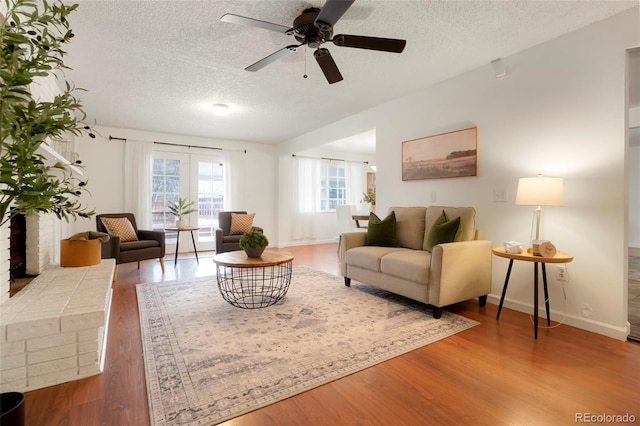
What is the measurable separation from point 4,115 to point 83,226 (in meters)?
5.07

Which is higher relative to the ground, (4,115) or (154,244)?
(4,115)

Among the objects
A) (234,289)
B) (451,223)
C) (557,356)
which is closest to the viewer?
(557,356)

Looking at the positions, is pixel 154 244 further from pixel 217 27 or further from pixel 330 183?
pixel 330 183

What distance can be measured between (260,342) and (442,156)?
2.77 m

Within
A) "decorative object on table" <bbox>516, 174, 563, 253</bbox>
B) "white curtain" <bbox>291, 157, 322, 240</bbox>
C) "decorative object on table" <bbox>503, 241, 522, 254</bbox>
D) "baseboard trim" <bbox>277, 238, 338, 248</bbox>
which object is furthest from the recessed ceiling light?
"decorative object on table" <bbox>503, 241, 522, 254</bbox>

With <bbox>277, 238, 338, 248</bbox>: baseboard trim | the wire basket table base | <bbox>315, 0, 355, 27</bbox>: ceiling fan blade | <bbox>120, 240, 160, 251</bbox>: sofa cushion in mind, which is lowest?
the wire basket table base

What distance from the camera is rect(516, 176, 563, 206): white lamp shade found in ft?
7.61

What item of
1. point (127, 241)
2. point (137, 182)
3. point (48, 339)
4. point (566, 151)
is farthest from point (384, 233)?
point (137, 182)

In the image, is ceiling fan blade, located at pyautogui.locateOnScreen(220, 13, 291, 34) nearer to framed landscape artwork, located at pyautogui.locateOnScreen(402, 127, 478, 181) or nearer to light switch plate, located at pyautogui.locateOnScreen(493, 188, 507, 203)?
framed landscape artwork, located at pyautogui.locateOnScreen(402, 127, 478, 181)

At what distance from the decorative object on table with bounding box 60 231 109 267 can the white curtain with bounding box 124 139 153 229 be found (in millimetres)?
2691

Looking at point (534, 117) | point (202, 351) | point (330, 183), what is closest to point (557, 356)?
point (534, 117)

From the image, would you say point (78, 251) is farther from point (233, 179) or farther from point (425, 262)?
point (233, 179)

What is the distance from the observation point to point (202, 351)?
2.04 metres

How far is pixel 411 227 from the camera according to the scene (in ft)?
11.2
